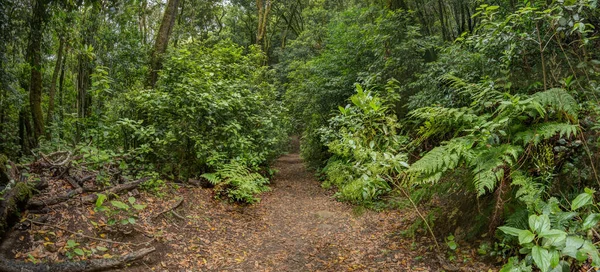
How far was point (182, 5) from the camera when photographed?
19.9 metres

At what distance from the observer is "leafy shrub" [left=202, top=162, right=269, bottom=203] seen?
22.9 ft

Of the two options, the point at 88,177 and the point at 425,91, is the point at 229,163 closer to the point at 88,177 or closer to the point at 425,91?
the point at 88,177

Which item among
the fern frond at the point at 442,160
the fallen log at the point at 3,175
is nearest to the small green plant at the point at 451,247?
the fern frond at the point at 442,160

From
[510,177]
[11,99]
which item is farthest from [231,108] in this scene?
[11,99]

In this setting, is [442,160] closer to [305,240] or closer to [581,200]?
[581,200]

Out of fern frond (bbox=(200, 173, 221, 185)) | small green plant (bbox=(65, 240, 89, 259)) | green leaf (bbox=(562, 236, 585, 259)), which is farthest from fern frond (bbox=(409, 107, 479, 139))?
fern frond (bbox=(200, 173, 221, 185))

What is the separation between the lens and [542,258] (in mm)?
1316

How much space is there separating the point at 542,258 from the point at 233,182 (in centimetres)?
644

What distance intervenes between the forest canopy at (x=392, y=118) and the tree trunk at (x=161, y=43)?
0.13 feet

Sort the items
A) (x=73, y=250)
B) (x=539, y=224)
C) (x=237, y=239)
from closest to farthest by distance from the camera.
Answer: (x=539, y=224), (x=73, y=250), (x=237, y=239)

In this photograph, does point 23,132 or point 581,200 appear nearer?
point 581,200

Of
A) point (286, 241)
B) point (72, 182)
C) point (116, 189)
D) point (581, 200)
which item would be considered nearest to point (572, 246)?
point (581, 200)

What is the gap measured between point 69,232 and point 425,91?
6587mm

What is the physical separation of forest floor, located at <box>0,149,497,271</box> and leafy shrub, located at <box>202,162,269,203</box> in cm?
24
